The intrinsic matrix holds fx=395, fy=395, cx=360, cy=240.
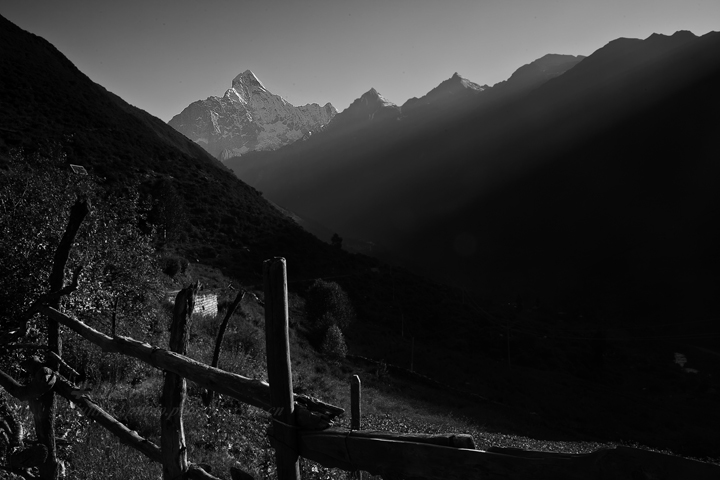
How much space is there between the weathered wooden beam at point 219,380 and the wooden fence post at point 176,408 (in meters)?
0.18

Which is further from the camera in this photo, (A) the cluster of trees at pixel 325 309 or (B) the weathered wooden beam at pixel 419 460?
(A) the cluster of trees at pixel 325 309

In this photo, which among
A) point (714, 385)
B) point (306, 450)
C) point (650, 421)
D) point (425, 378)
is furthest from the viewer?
point (714, 385)

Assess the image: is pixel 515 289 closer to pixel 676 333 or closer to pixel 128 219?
pixel 676 333

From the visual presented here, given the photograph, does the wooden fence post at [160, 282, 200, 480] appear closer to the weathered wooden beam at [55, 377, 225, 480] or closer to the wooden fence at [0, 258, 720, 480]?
the wooden fence at [0, 258, 720, 480]

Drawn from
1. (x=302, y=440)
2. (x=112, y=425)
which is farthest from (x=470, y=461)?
(x=112, y=425)

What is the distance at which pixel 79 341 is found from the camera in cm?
802

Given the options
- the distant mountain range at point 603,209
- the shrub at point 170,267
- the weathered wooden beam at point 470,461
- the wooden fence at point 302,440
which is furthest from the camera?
the distant mountain range at point 603,209

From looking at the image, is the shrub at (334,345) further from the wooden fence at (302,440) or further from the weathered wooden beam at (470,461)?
the weathered wooden beam at (470,461)

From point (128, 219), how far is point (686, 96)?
7759 inches

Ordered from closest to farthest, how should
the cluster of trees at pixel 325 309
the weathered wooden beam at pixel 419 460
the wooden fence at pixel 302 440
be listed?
the wooden fence at pixel 302 440 → the weathered wooden beam at pixel 419 460 → the cluster of trees at pixel 325 309

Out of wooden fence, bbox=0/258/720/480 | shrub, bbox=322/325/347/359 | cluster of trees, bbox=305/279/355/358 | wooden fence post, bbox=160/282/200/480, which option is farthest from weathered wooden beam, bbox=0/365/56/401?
cluster of trees, bbox=305/279/355/358

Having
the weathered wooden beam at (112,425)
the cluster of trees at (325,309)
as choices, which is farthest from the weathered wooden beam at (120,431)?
the cluster of trees at (325,309)

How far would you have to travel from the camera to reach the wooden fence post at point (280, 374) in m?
2.79

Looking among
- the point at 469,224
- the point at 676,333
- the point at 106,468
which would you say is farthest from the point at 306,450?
the point at 469,224
